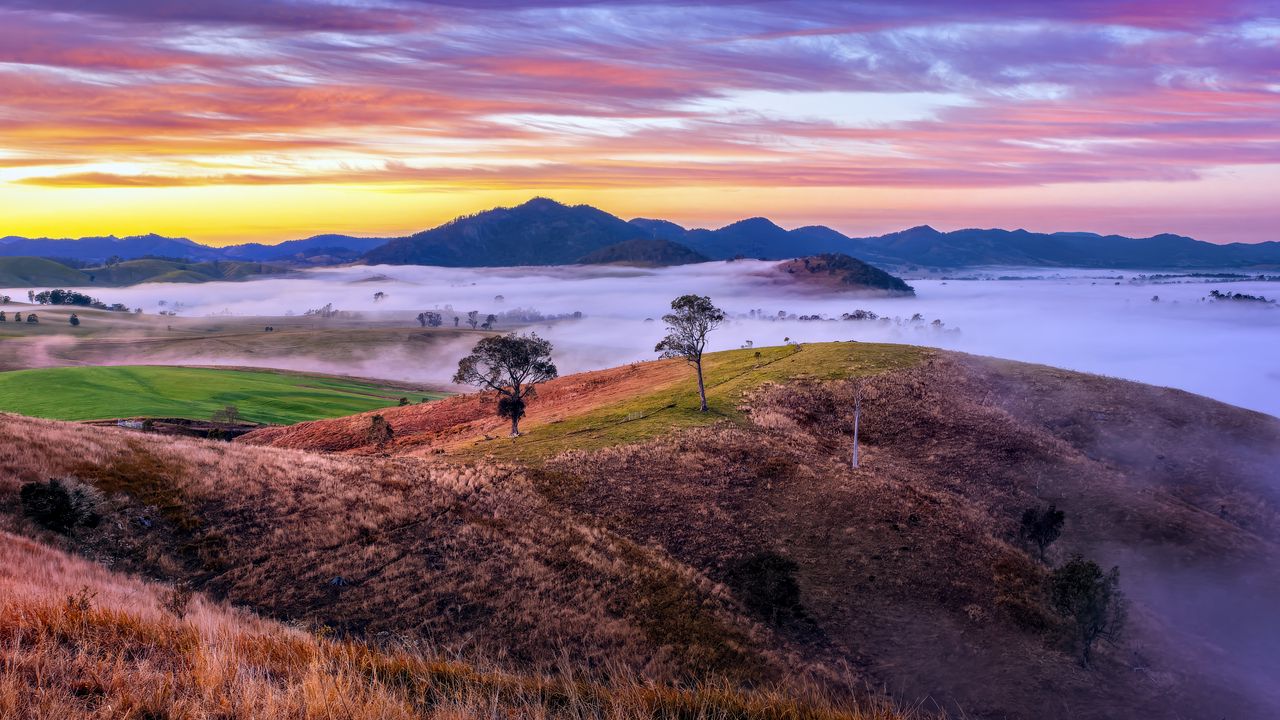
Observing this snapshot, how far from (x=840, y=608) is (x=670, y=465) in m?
16.7

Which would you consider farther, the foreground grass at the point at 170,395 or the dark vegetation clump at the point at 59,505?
the foreground grass at the point at 170,395

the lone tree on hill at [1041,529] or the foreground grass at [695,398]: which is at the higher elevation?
the foreground grass at [695,398]

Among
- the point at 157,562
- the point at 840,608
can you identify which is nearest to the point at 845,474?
the point at 840,608

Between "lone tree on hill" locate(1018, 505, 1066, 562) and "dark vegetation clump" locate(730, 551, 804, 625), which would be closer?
"dark vegetation clump" locate(730, 551, 804, 625)

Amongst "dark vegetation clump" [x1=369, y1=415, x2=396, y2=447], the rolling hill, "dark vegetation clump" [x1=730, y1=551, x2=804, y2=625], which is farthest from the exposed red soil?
"dark vegetation clump" [x1=730, y1=551, x2=804, y2=625]

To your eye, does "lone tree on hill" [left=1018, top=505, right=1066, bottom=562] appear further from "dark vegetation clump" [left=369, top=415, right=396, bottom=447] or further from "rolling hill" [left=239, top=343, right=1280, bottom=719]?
"dark vegetation clump" [left=369, top=415, right=396, bottom=447]

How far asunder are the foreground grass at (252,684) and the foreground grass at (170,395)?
8243 centimetres


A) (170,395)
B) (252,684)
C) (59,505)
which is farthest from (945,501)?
(170,395)

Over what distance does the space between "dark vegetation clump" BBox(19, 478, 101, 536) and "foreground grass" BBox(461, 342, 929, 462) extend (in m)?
23.4

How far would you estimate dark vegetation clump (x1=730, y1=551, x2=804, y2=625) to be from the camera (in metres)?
27.0

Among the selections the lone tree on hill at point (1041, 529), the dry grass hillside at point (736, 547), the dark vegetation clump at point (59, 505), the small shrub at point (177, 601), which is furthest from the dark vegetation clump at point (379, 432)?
the lone tree on hill at point (1041, 529)

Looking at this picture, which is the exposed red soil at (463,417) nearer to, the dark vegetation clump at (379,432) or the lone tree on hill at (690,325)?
the dark vegetation clump at (379,432)

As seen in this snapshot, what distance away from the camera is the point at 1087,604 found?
26.7m

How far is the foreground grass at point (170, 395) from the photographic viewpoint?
8131cm
